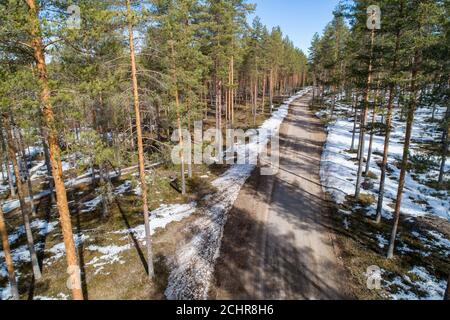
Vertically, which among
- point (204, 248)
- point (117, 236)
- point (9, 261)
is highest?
point (9, 261)

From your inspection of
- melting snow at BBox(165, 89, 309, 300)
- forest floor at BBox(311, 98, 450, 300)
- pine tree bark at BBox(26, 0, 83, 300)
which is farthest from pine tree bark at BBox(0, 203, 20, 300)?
forest floor at BBox(311, 98, 450, 300)

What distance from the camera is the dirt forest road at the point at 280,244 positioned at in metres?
12.0

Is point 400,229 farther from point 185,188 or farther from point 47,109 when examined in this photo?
point 47,109

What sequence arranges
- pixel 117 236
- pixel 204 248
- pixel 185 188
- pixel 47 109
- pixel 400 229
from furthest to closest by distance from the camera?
pixel 185 188 < pixel 400 229 < pixel 117 236 < pixel 204 248 < pixel 47 109

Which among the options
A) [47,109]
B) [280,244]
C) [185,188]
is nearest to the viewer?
[47,109]

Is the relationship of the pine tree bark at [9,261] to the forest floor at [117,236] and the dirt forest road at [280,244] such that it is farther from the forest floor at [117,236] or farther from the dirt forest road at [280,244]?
the dirt forest road at [280,244]

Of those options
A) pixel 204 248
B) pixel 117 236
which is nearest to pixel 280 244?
pixel 204 248

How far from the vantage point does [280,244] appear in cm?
1505

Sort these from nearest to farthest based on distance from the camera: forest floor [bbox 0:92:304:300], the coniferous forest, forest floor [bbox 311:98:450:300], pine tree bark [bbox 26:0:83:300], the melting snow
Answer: pine tree bark [bbox 26:0:83:300], the coniferous forest, the melting snow, forest floor [bbox 311:98:450:300], forest floor [bbox 0:92:304:300]

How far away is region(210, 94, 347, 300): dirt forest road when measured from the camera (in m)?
12.0

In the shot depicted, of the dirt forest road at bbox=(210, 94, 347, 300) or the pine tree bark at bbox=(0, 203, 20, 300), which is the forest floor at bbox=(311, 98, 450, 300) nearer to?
the dirt forest road at bbox=(210, 94, 347, 300)
